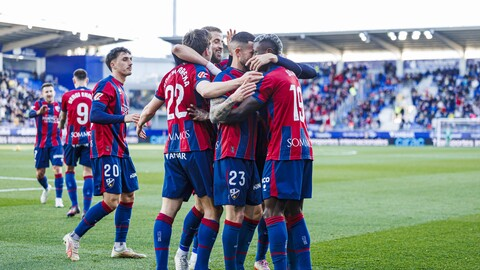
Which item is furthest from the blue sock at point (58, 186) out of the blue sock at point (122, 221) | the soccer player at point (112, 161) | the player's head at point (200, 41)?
the player's head at point (200, 41)

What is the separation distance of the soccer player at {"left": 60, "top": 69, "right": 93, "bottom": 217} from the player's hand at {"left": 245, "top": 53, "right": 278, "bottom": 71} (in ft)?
20.3

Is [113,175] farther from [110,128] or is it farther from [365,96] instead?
[365,96]

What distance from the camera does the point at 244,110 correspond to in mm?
6312

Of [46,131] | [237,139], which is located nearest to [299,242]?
[237,139]

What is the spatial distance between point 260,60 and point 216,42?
3.93 ft

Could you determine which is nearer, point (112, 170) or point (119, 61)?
point (112, 170)

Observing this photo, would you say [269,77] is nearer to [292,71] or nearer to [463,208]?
[292,71]

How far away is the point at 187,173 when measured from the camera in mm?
6902

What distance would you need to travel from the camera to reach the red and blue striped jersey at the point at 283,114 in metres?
6.31

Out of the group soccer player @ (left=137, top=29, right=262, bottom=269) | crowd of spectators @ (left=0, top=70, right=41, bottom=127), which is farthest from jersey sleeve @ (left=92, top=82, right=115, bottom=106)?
crowd of spectators @ (left=0, top=70, right=41, bottom=127)


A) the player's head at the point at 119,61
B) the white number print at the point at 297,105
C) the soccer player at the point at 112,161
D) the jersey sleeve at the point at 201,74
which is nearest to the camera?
the white number print at the point at 297,105

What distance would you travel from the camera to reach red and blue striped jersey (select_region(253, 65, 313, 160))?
6312mm

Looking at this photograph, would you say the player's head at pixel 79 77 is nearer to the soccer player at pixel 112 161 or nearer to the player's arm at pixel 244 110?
the soccer player at pixel 112 161

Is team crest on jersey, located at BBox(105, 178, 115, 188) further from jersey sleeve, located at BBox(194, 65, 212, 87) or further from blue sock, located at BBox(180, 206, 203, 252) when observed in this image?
jersey sleeve, located at BBox(194, 65, 212, 87)
